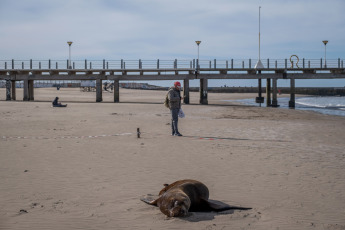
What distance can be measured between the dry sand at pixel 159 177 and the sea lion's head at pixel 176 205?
7 cm

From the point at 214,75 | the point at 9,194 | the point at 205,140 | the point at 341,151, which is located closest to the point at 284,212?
the point at 9,194

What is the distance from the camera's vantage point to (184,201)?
425cm

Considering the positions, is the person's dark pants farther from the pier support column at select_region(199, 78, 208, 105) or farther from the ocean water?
the pier support column at select_region(199, 78, 208, 105)

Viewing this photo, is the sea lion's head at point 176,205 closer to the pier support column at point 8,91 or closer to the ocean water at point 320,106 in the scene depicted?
the ocean water at point 320,106

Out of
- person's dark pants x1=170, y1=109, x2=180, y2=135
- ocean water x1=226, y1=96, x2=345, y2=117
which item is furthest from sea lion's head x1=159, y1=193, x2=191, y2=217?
ocean water x1=226, y1=96, x2=345, y2=117

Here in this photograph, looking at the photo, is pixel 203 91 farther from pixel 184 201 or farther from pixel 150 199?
pixel 184 201

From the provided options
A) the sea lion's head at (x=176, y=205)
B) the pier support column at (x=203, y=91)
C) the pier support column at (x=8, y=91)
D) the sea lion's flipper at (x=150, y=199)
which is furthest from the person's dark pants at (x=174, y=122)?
the pier support column at (x=8, y=91)

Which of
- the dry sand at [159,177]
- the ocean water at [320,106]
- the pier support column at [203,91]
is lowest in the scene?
the dry sand at [159,177]

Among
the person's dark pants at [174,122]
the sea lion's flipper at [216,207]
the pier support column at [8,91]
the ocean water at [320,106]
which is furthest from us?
the pier support column at [8,91]

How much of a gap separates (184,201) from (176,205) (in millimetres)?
99

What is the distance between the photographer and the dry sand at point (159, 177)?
4.27m

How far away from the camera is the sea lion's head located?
421 cm

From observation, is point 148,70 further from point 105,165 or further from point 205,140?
point 105,165

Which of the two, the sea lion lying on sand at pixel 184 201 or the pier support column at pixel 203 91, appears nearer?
the sea lion lying on sand at pixel 184 201
